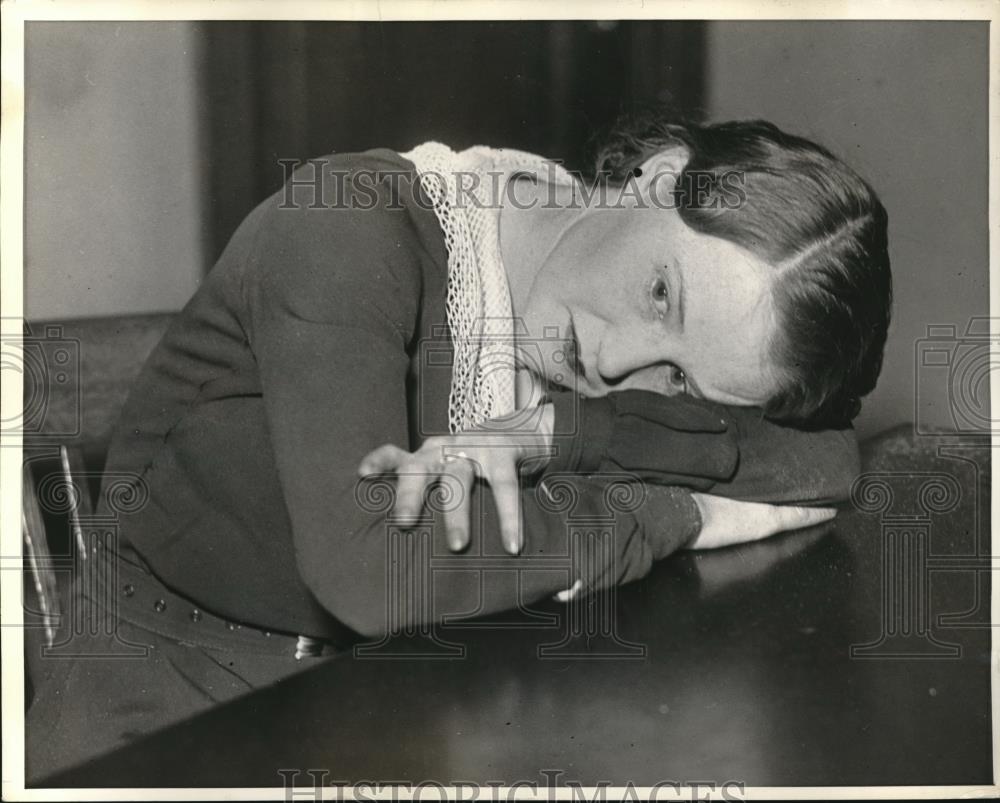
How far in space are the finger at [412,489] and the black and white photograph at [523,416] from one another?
0.02 meters

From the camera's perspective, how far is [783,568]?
0.90 m

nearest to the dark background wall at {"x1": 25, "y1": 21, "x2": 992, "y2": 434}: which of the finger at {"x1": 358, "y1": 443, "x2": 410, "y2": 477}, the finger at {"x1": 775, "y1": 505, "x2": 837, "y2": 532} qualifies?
the finger at {"x1": 775, "y1": 505, "x2": 837, "y2": 532}

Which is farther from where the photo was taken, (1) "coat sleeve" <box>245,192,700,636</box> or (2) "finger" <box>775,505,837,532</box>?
(2) "finger" <box>775,505,837,532</box>

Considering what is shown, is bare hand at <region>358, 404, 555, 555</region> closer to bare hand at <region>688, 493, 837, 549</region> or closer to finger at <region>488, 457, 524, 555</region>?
finger at <region>488, 457, 524, 555</region>

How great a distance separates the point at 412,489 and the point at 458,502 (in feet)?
0.15

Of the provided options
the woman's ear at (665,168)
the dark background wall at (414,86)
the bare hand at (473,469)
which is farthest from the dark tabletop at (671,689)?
the dark background wall at (414,86)

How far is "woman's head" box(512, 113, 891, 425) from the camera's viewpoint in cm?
84

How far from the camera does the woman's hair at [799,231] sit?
845 mm

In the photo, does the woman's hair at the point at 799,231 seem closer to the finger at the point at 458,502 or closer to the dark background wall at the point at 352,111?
the dark background wall at the point at 352,111

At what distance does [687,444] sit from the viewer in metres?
0.87

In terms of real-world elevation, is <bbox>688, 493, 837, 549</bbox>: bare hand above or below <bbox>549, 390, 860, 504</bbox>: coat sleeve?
below

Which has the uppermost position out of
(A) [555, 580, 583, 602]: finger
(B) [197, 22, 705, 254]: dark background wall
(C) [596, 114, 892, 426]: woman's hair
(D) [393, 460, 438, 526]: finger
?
(B) [197, 22, 705, 254]: dark background wall

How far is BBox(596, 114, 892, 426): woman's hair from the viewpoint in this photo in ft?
2.77

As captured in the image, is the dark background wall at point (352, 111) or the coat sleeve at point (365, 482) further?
the dark background wall at point (352, 111)
